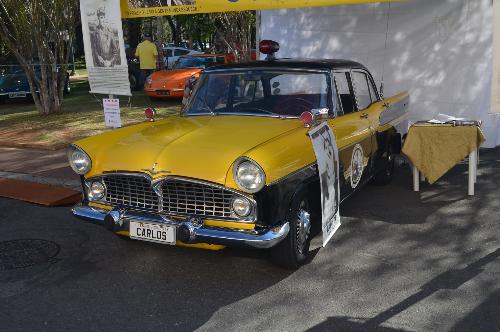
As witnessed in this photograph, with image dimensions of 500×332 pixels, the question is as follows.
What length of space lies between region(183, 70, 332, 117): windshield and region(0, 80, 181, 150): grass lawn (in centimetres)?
441

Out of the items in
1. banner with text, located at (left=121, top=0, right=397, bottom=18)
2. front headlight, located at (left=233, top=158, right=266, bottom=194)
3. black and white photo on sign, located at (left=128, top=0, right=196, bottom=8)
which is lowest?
front headlight, located at (left=233, top=158, right=266, bottom=194)

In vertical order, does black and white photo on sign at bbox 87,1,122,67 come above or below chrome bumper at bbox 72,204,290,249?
above

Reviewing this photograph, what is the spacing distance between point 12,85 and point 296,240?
14.0 metres

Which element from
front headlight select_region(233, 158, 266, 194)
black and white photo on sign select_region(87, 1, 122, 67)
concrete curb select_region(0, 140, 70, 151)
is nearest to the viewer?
front headlight select_region(233, 158, 266, 194)

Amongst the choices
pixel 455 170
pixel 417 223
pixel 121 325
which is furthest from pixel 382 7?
pixel 121 325

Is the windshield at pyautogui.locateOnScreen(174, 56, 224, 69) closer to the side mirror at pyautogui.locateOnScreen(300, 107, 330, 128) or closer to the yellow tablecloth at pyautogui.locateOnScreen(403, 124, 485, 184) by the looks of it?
the yellow tablecloth at pyautogui.locateOnScreen(403, 124, 485, 184)

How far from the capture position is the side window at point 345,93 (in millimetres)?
5250

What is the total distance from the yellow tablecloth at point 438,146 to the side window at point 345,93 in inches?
45.2

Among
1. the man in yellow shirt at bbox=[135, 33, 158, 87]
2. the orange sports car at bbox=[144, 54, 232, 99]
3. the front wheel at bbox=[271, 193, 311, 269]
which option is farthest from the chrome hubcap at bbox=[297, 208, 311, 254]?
the man in yellow shirt at bbox=[135, 33, 158, 87]

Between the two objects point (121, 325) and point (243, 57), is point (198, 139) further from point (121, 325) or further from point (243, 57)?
point (243, 57)

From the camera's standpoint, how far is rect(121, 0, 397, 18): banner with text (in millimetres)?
7407

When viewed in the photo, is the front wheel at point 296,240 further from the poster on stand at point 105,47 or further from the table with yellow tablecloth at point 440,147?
the poster on stand at point 105,47

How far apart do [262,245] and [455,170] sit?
4.82 metres

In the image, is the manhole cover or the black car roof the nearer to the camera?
the manhole cover
